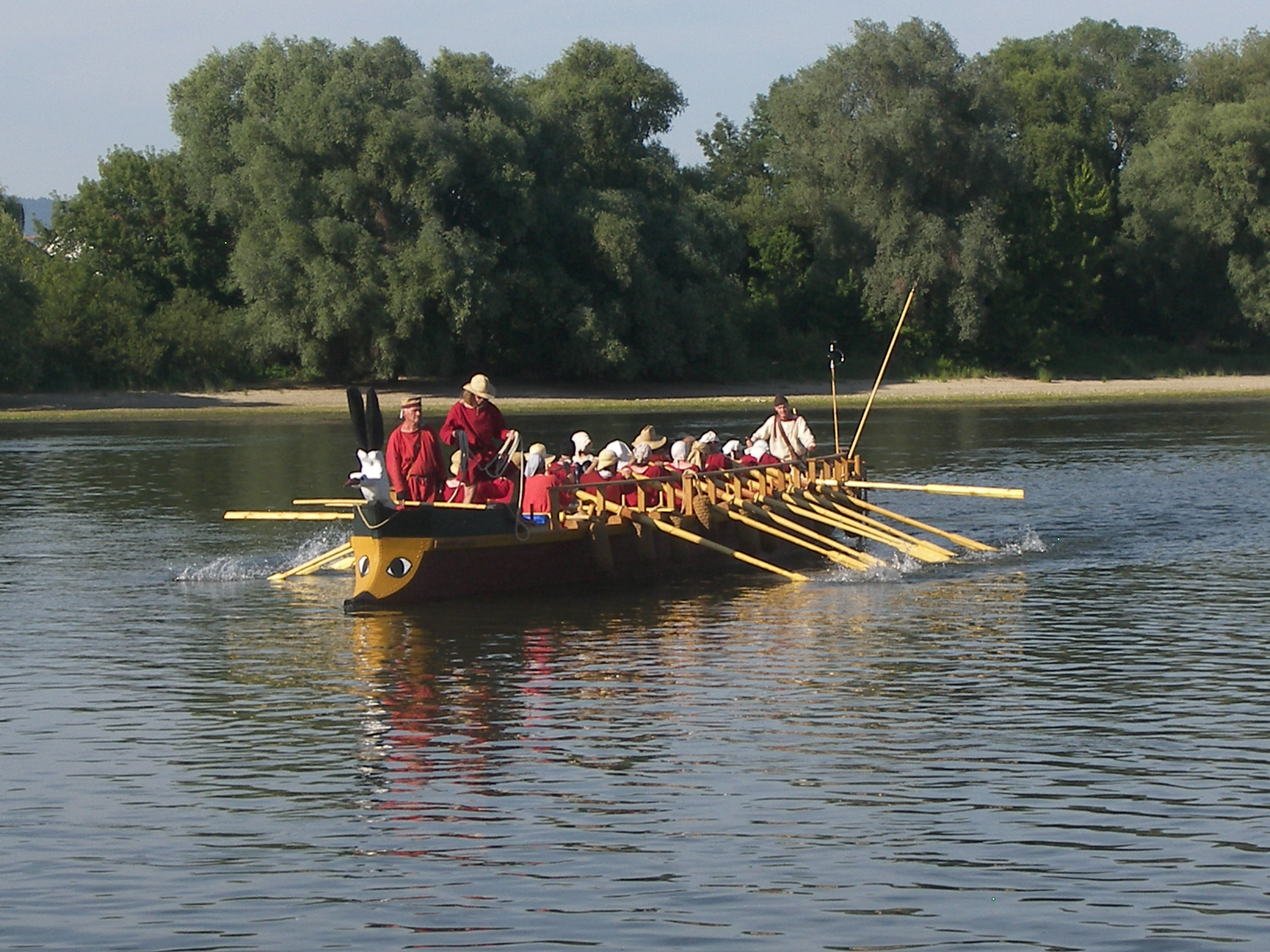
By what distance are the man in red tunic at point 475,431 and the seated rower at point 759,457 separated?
4478 millimetres

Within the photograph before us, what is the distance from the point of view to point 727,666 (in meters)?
13.4

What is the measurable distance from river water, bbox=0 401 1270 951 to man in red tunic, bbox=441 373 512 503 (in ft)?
4.37

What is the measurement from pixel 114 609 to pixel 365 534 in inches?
112

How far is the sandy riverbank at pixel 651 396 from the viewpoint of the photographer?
48.8 meters

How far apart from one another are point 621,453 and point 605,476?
2.65 feet

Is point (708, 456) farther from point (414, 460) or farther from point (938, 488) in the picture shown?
point (414, 460)

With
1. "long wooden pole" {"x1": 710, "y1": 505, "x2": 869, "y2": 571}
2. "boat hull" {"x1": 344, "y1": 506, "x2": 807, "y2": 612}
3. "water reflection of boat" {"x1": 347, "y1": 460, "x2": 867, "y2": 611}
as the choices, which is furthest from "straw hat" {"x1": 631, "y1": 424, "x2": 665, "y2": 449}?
"boat hull" {"x1": 344, "y1": 506, "x2": 807, "y2": 612}

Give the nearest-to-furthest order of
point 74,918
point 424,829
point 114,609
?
point 74,918 → point 424,829 → point 114,609

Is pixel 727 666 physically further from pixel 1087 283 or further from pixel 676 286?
pixel 1087 283

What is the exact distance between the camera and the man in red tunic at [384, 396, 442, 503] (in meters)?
16.2

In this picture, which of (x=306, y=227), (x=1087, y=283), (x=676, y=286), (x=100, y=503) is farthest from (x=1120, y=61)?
(x=100, y=503)

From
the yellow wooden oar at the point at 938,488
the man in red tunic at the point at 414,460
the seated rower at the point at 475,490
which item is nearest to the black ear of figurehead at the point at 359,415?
the man in red tunic at the point at 414,460

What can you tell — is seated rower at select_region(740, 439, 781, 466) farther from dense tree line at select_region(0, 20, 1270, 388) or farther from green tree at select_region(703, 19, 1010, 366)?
green tree at select_region(703, 19, 1010, 366)

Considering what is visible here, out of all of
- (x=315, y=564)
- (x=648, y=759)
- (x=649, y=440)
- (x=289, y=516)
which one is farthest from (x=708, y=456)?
(x=648, y=759)
